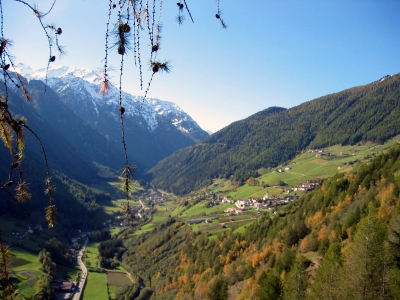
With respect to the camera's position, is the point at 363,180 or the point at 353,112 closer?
the point at 363,180

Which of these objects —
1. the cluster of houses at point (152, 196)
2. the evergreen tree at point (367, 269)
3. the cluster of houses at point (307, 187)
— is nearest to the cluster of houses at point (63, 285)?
the evergreen tree at point (367, 269)

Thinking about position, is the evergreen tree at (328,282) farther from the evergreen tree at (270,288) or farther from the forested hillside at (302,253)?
the evergreen tree at (270,288)

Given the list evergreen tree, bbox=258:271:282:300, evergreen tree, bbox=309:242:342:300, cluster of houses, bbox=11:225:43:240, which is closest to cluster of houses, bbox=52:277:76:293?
cluster of houses, bbox=11:225:43:240

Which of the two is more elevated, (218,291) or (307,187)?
(307,187)

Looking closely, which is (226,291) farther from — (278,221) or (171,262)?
(171,262)

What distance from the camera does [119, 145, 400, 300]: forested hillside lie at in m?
18.1

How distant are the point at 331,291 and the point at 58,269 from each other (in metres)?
71.6

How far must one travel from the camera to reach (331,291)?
56.8ft

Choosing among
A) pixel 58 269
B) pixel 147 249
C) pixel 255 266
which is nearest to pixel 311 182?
pixel 147 249

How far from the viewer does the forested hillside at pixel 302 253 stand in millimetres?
18062

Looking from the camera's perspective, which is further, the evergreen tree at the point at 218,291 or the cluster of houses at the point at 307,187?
the cluster of houses at the point at 307,187

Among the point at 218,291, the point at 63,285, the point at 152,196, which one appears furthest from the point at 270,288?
the point at 152,196

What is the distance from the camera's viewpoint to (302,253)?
Result: 35.6 m

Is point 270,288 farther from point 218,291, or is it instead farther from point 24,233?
point 24,233
